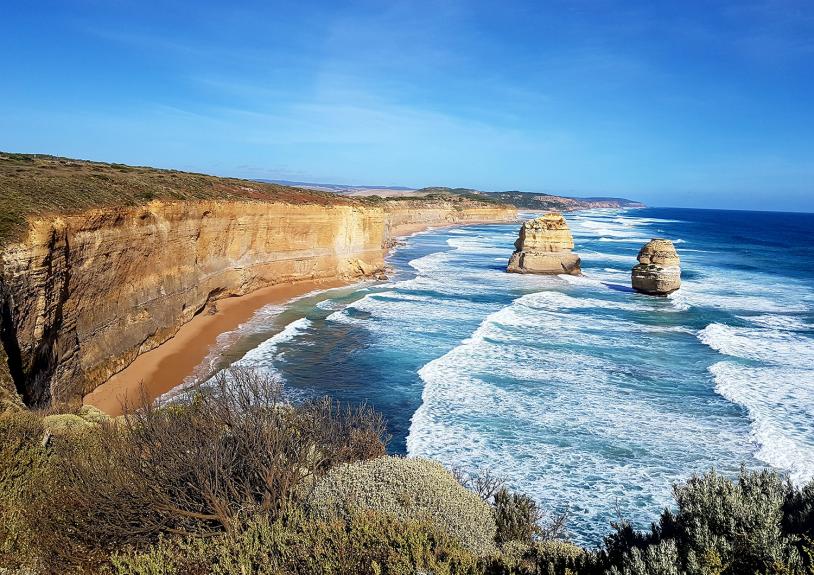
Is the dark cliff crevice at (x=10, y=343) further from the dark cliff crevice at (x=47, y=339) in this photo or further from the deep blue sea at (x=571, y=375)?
the deep blue sea at (x=571, y=375)

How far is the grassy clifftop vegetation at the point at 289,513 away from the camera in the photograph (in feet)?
18.2

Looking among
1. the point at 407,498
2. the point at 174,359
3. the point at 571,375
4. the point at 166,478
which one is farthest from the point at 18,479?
the point at 571,375

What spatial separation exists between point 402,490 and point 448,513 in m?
0.75

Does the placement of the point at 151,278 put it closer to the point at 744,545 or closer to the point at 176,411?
the point at 176,411

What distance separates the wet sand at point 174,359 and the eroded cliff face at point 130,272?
39 cm

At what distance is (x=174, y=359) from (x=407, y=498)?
15419 mm

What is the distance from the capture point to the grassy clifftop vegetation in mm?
5539

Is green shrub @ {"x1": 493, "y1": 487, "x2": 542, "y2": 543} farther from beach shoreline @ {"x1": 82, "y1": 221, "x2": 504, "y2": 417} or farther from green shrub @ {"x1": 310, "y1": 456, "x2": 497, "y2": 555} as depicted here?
beach shoreline @ {"x1": 82, "y1": 221, "x2": 504, "y2": 417}

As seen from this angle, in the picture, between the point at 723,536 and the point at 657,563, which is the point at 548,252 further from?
the point at 657,563

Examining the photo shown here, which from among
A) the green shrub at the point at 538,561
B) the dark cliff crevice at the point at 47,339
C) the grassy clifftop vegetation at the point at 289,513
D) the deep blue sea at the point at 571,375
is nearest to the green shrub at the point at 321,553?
the grassy clifftop vegetation at the point at 289,513

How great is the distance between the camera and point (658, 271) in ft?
118

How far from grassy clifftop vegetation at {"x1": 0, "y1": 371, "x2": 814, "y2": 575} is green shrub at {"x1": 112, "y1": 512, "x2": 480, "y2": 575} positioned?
21mm

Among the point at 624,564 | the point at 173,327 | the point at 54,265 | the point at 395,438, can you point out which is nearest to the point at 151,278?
the point at 173,327

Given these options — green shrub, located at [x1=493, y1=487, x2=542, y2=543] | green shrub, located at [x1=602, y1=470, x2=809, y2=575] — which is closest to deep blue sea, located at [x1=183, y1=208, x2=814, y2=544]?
green shrub, located at [x1=493, y1=487, x2=542, y2=543]
